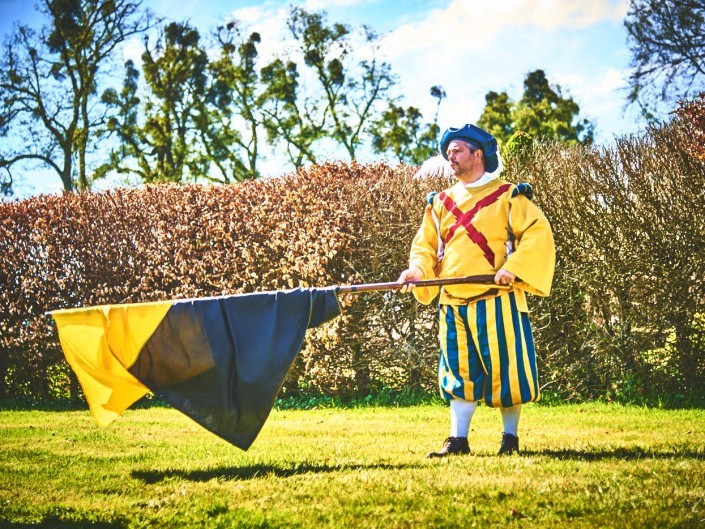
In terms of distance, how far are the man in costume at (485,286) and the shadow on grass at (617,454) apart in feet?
0.83

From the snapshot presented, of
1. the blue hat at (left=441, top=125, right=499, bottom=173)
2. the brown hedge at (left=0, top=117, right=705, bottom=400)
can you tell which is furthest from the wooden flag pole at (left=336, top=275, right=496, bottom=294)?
the brown hedge at (left=0, top=117, right=705, bottom=400)

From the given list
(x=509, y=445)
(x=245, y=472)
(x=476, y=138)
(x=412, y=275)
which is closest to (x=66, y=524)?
(x=245, y=472)

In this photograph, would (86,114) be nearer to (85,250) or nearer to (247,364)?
(85,250)

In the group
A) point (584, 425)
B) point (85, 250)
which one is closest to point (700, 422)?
point (584, 425)

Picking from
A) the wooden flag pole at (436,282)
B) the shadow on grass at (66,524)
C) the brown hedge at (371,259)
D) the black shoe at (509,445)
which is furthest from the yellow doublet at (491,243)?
the brown hedge at (371,259)

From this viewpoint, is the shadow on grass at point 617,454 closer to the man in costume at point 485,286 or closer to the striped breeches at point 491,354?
the man in costume at point 485,286

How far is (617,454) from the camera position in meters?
4.85

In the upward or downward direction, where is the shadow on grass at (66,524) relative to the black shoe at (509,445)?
upward

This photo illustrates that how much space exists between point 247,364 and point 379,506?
122 cm

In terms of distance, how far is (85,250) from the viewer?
9.86 m

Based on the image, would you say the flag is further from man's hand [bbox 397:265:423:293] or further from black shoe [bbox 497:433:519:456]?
black shoe [bbox 497:433:519:456]

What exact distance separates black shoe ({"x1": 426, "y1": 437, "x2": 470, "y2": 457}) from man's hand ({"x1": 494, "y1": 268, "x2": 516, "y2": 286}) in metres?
1.12

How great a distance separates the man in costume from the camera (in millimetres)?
4816

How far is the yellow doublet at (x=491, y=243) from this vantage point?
482cm
